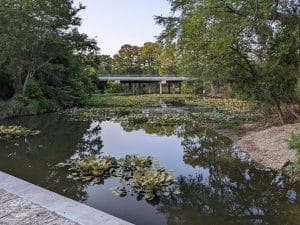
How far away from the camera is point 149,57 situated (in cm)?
6894

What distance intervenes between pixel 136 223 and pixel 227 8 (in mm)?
7069

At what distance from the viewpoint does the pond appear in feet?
17.5

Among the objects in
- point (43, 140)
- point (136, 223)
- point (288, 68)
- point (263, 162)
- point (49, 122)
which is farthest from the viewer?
point (49, 122)

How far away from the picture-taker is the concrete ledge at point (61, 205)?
4109mm

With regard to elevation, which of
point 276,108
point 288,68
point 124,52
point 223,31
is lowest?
point 276,108

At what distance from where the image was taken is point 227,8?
9594 mm

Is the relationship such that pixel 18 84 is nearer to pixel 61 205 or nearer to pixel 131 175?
pixel 131 175

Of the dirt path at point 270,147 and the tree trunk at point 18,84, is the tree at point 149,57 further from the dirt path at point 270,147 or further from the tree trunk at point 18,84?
the dirt path at point 270,147

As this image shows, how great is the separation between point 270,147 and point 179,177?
3428mm

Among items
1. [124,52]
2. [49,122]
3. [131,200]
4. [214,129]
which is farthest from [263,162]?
[124,52]

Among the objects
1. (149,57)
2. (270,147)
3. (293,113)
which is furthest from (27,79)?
(149,57)

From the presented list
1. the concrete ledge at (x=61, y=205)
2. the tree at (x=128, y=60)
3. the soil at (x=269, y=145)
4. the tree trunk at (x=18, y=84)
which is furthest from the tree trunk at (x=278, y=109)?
the tree at (x=128, y=60)

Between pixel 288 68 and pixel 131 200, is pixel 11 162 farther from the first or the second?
pixel 288 68

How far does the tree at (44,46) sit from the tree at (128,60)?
40.6 meters
